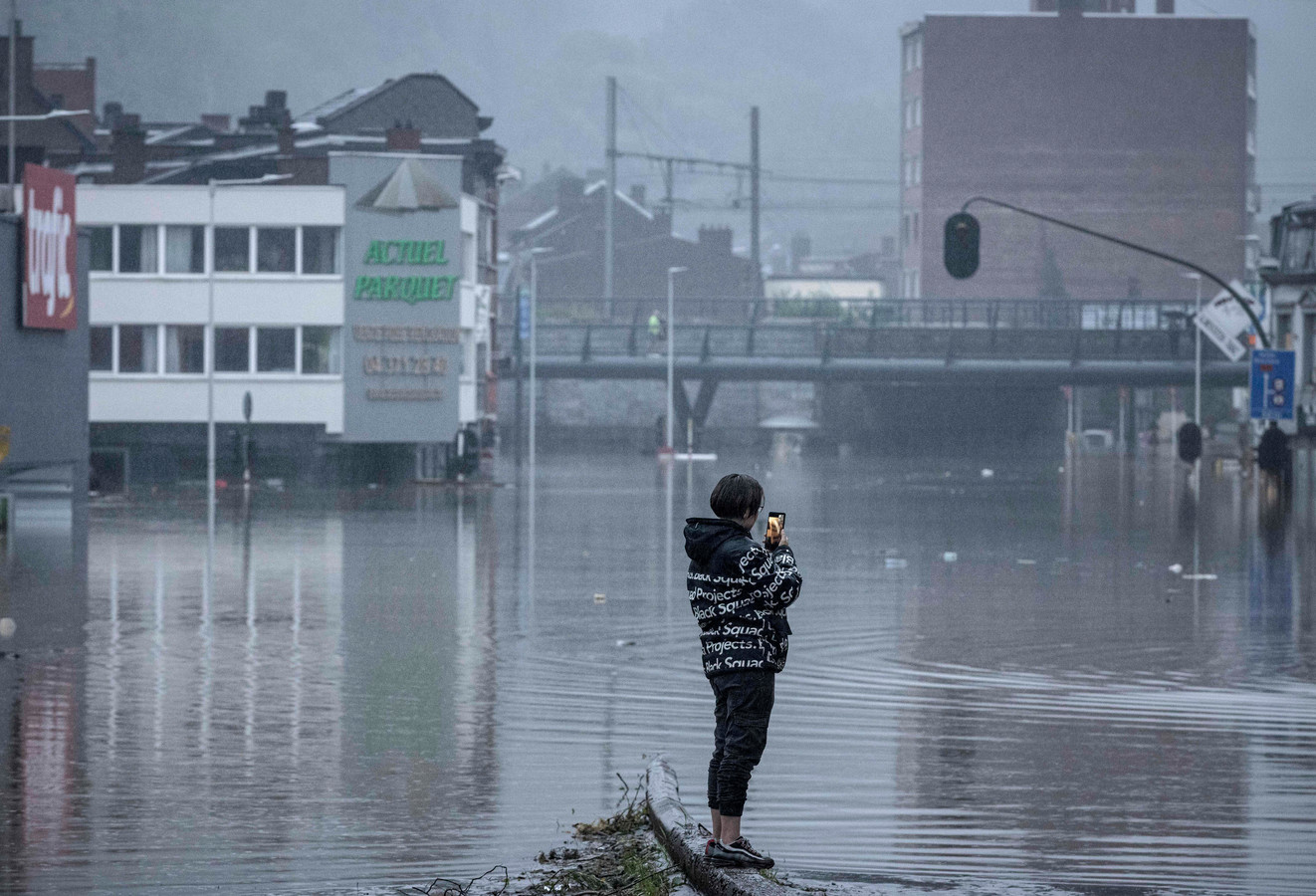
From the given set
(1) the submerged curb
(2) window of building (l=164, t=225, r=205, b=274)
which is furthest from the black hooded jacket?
(2) window of building (l=164, t=225, r=205, b=274)

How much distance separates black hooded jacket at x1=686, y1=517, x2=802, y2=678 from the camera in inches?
282

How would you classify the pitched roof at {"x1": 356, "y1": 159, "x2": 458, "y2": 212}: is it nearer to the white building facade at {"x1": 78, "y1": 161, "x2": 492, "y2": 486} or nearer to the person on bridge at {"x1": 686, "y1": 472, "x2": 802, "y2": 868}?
the white building facade at {"x1": 78, "y1": 161, "x2": 492, "y2": 486}

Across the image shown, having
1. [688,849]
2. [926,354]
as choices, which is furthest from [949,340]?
[688,849]

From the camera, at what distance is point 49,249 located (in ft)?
109

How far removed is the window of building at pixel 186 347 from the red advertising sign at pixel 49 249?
845 inches

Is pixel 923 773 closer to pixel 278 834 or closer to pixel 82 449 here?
pixel 278 834

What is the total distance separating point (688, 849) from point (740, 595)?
92 cm

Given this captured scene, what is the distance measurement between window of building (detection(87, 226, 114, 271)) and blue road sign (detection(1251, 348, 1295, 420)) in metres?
30.6

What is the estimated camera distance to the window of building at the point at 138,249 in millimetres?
55938

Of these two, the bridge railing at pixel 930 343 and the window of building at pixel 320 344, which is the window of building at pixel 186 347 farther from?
the bridge railing at pixel 930 343

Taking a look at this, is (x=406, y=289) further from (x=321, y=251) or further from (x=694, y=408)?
(x=694, y=408)

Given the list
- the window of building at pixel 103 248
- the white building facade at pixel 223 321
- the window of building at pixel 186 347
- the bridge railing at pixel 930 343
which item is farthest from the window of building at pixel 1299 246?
the window of building at pixel 103 248

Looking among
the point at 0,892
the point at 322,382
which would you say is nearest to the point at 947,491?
the point at 322,382

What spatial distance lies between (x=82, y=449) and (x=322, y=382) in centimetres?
2035
